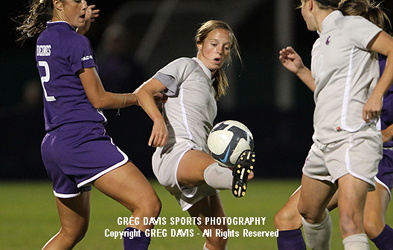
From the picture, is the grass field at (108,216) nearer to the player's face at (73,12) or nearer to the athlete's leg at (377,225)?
the athlete's leg at (377,225)

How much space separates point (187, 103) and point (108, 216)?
3.42 metres

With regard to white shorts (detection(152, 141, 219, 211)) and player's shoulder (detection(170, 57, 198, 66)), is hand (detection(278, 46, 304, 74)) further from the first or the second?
white shorts (detection(152, 141, 219, 211))

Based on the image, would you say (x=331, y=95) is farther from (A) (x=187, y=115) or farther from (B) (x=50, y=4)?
(B) (x=50, y=4)

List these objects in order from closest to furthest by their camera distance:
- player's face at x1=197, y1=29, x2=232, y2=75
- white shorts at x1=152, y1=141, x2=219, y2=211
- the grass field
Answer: white shorts at x1=152, y1=141, x2=219, y2=211 → player's face at x1=197, y1=29, x2=232, y2=75 → the grass field

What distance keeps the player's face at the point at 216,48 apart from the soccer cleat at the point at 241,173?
3.06ft

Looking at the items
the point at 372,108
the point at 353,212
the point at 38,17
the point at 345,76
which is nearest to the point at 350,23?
the point at 345,76

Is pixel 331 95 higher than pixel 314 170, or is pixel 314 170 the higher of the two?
pixel 331 95

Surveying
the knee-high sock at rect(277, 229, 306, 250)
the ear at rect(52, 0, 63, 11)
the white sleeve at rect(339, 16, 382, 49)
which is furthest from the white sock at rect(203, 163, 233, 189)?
the ear at rect(52, 0, 63, 11)

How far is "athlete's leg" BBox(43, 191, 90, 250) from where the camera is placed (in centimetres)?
323

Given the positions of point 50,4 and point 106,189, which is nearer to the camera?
point 106,189

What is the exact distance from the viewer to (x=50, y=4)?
317 cm

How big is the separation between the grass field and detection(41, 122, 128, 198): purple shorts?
178 cm

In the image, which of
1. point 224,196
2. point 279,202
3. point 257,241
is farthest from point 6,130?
point 257,241

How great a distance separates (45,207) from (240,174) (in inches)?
198
